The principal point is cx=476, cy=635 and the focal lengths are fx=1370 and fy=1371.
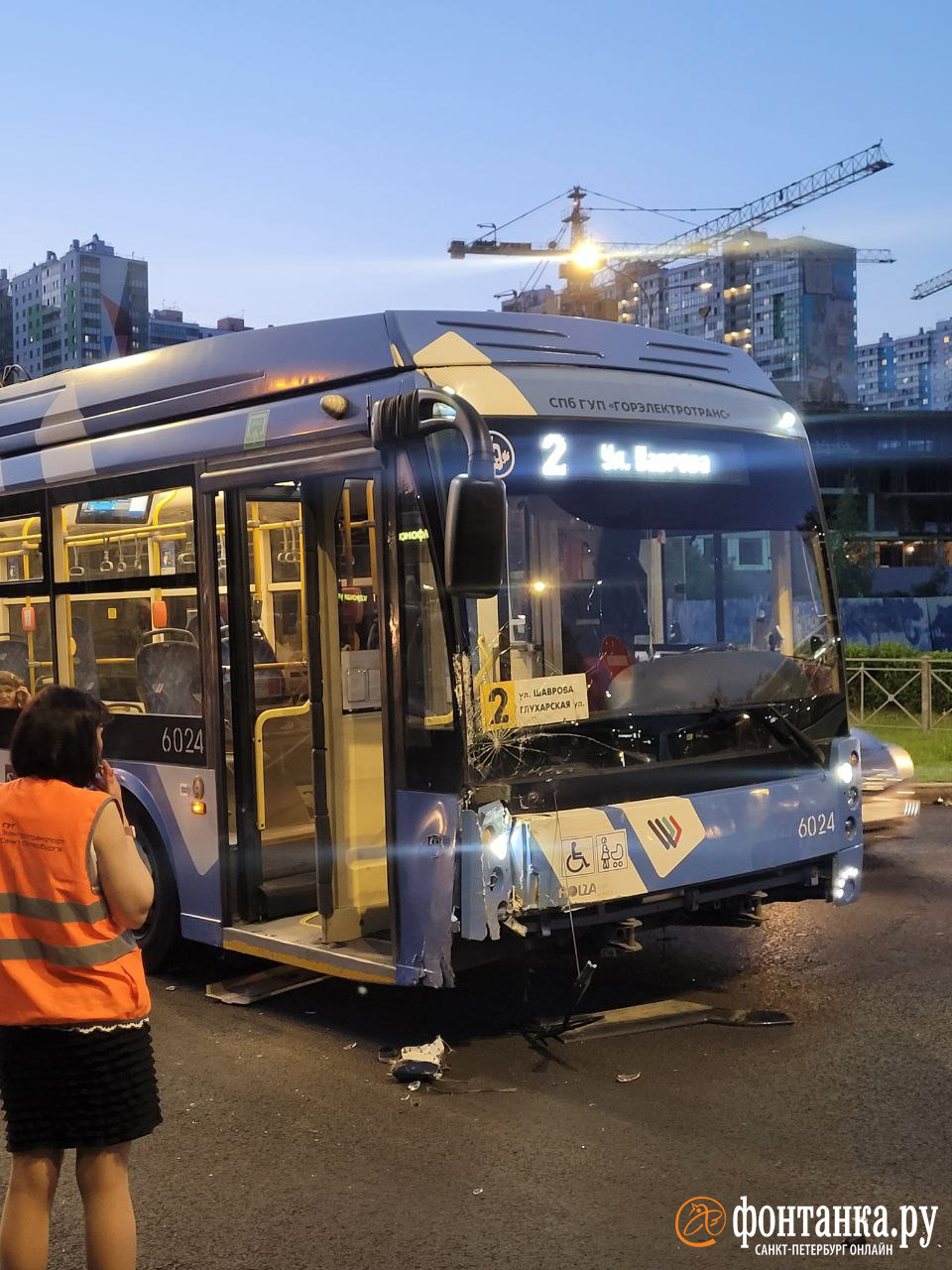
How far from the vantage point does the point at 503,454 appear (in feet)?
18.5

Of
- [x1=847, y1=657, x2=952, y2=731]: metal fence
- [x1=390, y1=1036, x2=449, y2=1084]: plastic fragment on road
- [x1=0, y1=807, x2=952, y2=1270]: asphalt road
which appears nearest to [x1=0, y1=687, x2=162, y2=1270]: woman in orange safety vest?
[x1=0, y1=807, x2=952, y2=1270]: asphalt road

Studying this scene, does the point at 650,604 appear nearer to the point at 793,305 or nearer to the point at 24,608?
the point at 24,608

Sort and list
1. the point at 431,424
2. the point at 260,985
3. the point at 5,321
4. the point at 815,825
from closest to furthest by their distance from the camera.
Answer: the point at 431,424
the point at 815,825
the point at 260,985
the point at 5,321

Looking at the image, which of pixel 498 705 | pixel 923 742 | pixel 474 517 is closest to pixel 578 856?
pixel 498 705

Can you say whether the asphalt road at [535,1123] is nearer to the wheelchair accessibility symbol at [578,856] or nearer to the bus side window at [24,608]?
the wheelchair accessibility symbol at [578,856]

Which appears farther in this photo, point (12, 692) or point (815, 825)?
point (12, 692)

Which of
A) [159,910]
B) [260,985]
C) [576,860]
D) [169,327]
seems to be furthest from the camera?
[169,327]

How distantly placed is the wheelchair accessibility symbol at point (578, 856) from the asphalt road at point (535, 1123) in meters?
0.82

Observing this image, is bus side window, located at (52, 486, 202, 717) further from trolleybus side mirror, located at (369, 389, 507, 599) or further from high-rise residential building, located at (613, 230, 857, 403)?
high-rise residential building, located at (613, 230, 857, 403)

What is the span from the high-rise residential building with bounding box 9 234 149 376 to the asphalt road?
96.2 meters

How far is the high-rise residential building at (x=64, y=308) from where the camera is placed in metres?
109

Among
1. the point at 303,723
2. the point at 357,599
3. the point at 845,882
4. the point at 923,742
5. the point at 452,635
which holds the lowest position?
the point at 923,742

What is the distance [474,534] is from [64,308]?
118880mm

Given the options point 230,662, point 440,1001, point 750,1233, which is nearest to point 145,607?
point 230,662
